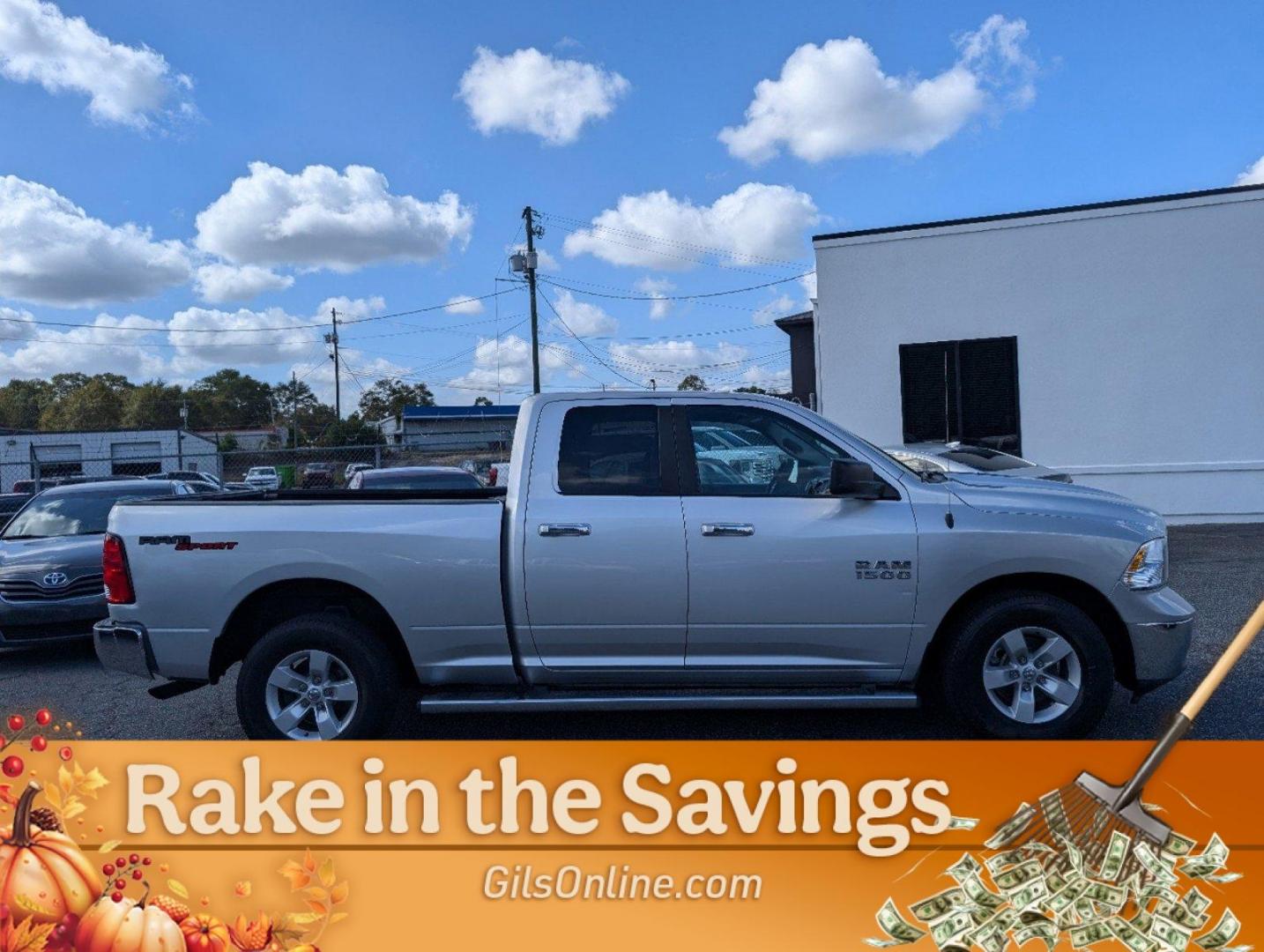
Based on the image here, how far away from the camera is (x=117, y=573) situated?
436cm

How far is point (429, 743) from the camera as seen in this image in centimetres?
438

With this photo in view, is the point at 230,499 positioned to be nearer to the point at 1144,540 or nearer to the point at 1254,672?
the point at 1144,540

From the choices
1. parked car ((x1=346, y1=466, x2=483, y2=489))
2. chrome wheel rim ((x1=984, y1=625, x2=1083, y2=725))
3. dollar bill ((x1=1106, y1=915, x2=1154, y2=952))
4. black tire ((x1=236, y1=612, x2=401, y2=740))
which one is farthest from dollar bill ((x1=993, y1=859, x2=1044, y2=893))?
parked car ((x1=346, y1=466, x2=483, y2=489))

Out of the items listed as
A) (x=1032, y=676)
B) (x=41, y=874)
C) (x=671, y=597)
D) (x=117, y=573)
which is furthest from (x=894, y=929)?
(x=117, y=573)

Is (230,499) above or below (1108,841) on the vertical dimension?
above

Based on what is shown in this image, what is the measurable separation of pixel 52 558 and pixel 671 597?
584cm

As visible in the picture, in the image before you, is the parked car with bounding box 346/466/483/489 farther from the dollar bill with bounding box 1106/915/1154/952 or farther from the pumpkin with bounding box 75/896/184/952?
the dollar bill with bounding box 1106/915/1154/952

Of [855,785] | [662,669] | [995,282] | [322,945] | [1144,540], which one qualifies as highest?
[995,282]

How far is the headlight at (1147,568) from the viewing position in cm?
427

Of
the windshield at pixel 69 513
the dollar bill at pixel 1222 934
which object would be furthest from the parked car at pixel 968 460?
the windshield at pixel 69 513

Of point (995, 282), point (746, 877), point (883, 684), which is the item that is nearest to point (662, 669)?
point (883, 684)

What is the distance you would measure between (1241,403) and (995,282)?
3.93m

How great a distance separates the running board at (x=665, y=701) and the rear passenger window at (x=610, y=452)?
0.99 m

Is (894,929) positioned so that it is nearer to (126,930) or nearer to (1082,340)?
(126,930)
